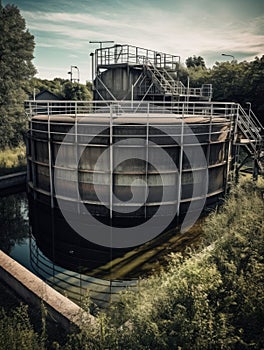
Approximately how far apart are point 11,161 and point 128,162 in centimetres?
1596

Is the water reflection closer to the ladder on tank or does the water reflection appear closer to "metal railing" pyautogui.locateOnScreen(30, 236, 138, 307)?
"metal railing" pyautogui.locateOnScreen(30, 236, 138, 307)

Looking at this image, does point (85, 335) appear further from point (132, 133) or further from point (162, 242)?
point (132, 133)

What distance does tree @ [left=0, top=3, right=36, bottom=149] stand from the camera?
29594 mm

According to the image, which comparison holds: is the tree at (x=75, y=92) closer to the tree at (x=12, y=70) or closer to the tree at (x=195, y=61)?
the tree at (x=12, y=70)

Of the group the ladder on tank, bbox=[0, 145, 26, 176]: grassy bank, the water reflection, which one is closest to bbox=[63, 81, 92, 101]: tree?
bbox=[0, 145, 26, 176]: grassy bank

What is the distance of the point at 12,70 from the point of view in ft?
103

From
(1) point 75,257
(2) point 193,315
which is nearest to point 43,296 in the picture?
(1) point 75,257

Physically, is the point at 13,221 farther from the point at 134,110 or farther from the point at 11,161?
the point at 134,110

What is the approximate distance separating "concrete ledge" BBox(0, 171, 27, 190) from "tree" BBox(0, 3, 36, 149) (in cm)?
929

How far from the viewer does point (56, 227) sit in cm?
1543

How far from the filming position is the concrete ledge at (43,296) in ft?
24.8

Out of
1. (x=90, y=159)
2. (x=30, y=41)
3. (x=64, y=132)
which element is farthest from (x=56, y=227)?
(x=30, y=41)

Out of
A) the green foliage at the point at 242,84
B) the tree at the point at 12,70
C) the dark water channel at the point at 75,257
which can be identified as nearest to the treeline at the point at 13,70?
the tree at the point at 12,70

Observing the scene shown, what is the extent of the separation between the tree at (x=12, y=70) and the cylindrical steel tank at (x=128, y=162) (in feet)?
50.2
